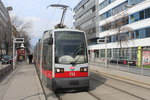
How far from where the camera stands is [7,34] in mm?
47875

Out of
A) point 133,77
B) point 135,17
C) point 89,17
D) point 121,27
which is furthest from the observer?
point 89,17

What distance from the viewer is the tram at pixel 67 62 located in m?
9.46

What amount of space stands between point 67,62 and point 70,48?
65cm

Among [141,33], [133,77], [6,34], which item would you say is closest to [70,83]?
[133,77]

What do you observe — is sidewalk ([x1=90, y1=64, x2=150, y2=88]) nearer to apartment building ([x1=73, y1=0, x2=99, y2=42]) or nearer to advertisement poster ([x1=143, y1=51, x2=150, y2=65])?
advertisement poster ([x1=143, y1=51, x2=150, y2=65])

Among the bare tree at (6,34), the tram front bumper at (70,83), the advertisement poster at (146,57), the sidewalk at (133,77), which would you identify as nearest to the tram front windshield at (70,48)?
the tram front bumper at (70,83)

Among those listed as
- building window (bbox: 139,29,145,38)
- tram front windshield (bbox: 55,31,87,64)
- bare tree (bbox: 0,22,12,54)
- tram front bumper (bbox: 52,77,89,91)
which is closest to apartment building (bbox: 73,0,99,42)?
building window (bbox: 139,29,145,38)

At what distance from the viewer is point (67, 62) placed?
9625 mm

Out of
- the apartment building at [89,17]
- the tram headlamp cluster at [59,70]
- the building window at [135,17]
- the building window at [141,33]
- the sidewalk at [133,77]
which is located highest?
the apartment building at [89,17]

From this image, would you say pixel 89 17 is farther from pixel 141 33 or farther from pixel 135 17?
pixel 141 33

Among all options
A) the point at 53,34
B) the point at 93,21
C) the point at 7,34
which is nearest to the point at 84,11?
the point at 93,21

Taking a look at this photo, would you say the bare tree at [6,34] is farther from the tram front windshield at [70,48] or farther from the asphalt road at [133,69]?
the tram front windshield at [70,48]

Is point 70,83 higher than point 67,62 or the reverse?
the reverse

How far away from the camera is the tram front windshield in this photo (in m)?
9.67
